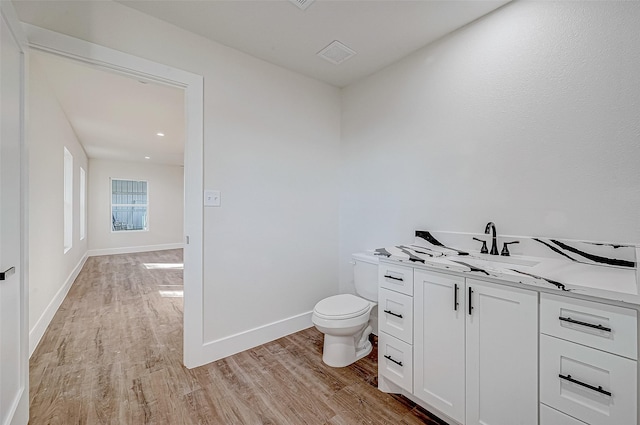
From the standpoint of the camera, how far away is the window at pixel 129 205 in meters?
7.04

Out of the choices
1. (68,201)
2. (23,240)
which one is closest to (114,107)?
(68,201)

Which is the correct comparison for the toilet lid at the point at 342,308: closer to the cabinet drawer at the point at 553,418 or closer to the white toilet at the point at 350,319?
the white toilet at the point at 350,319

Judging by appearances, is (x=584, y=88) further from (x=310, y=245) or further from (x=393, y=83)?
(x=310, y=245)

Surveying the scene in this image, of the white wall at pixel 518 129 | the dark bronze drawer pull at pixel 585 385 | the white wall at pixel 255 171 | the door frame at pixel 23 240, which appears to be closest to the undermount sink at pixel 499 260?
the white wall at pixel 518 129

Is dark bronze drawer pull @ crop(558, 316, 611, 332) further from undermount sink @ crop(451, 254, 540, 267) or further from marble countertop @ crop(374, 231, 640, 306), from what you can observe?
undermount sink @ crop(451, 254, 540, 267)

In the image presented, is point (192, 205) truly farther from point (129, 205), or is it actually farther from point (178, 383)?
point (129, 205)

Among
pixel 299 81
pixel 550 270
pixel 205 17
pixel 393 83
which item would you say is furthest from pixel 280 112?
pixel 550 270

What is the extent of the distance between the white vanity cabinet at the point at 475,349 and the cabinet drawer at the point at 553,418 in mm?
25

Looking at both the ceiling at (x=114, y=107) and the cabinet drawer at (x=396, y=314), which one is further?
the ceiling at (x=114, y=107)

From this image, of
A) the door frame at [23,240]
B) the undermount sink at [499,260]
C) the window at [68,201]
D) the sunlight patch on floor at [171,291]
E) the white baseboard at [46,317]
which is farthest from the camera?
the window at [68,201]

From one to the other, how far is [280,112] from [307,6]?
896 mm

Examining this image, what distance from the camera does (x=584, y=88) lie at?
140 centimetres

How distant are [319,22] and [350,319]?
2.09 meters

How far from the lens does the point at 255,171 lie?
230 cm
